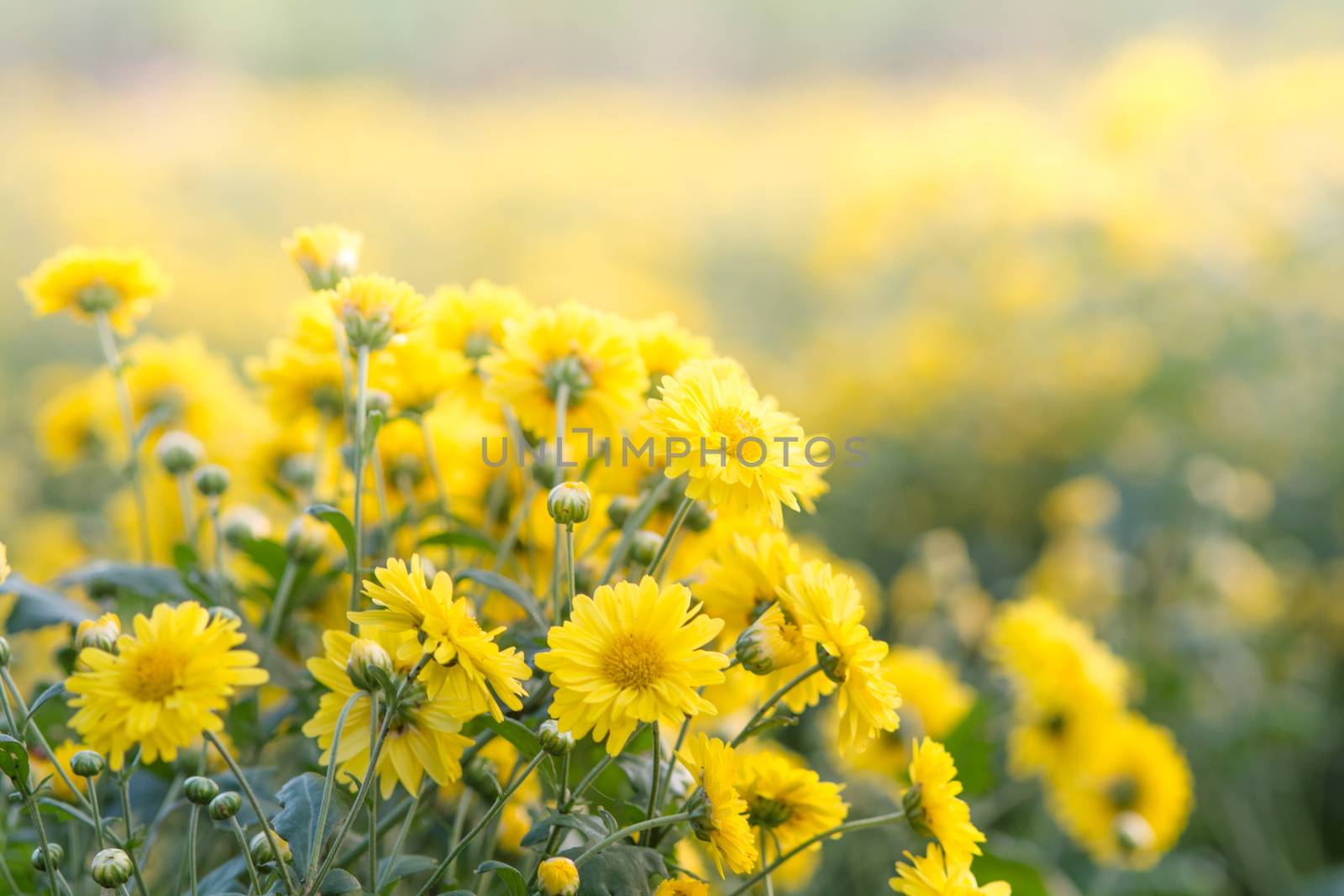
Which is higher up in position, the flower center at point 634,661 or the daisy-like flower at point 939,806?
the flower center at point 634,661

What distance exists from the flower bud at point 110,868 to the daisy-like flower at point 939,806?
0.57 metres

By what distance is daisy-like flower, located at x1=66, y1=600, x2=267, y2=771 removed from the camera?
0.75 m

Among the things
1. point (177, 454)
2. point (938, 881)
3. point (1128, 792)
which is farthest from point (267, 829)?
point (1128, 792)

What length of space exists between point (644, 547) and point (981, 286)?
3108 mm

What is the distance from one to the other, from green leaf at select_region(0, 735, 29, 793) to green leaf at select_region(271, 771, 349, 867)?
17 cm

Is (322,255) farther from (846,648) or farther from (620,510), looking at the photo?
(846,648)

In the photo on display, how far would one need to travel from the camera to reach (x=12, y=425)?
13.7 ft

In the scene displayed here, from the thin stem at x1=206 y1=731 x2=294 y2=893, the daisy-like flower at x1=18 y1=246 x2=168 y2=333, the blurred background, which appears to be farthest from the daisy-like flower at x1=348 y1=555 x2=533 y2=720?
the blurred background

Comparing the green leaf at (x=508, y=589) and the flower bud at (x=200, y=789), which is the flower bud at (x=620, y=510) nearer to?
the green leaf at (x=508, y=589)

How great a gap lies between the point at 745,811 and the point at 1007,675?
104cm

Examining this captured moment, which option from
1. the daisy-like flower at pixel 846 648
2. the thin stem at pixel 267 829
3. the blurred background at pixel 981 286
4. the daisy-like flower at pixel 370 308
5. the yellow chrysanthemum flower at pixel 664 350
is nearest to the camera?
the thin stem at pixel 267 829

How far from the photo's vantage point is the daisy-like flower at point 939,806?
2.93 ft

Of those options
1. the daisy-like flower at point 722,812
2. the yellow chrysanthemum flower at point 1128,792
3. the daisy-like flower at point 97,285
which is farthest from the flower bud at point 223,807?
the yellow chrysanthemum flower at point 1128,792

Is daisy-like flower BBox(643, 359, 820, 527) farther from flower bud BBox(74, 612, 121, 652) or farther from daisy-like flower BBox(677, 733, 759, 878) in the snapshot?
flower bud BBox(74, 612, 121, 652)
